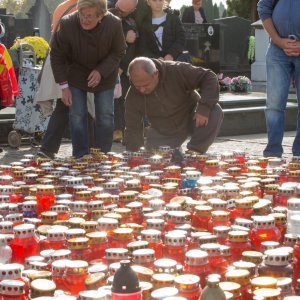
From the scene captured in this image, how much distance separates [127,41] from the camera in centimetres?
859

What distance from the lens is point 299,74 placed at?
670 cm

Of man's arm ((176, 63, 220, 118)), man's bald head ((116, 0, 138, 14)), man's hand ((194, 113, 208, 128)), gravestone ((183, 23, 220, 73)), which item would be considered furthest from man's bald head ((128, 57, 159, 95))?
gravestone ((183, 23, 220, 73))

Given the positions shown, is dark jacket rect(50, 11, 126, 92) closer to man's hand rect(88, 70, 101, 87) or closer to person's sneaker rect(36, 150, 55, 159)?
man's hand rect(88, 70, 101, 87)

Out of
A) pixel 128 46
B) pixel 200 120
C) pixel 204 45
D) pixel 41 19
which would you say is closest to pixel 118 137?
pixel 128 46

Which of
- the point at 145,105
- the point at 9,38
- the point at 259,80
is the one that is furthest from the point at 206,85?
the point at 259,80

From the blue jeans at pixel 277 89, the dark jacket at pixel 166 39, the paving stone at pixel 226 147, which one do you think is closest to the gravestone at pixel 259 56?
the paving stone at pixel 226 147

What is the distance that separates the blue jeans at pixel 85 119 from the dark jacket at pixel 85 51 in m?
0.08

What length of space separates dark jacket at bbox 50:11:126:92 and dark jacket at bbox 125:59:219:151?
362 mm

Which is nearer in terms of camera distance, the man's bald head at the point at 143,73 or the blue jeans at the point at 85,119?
the man's bald head at the point at 143,73

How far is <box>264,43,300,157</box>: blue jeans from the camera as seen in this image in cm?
669

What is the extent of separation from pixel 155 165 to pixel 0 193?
141cm

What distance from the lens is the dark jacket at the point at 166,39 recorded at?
28.8 ft

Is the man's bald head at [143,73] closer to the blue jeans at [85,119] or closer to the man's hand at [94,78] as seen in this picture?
the man's hand at [94,78]

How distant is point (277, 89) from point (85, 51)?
1610 millimetres
